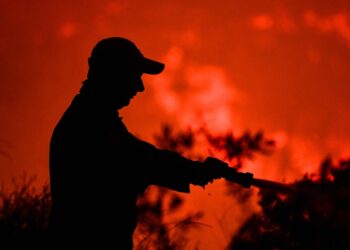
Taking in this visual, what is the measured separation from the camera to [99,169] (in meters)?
3.12

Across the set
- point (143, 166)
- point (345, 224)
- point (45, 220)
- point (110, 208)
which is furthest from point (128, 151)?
point (345, 224)

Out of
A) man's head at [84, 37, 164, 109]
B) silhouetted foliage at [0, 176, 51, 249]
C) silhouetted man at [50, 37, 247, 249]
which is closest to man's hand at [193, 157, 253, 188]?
silhouetted man at [50, 37, 247, 249]

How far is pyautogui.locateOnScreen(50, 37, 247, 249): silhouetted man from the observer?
3.06m

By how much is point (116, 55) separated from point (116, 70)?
12 cm

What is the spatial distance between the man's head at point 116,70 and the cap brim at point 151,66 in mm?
31

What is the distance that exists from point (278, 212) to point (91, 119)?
28.9 feet

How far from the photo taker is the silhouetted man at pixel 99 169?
306 centimetres

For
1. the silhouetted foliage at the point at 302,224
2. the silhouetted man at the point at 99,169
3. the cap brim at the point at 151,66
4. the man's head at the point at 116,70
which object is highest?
the silhouetted foliage at the point at 302,224

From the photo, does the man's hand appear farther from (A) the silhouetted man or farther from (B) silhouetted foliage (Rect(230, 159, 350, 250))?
(B) silhouetted foliage (Rect(230, 159, 350, 250))

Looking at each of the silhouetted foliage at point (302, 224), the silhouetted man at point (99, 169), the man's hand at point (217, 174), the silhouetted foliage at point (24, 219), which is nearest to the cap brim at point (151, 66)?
the silhouetted man at point (99, 169)

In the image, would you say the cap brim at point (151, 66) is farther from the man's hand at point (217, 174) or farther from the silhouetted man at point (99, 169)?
the man's hand at point (217, 174)

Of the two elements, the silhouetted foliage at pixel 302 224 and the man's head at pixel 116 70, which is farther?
the silhouetted foliage at pixel 302 224

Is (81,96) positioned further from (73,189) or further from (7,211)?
(7,211)

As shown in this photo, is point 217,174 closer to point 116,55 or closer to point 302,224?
point 116,55
